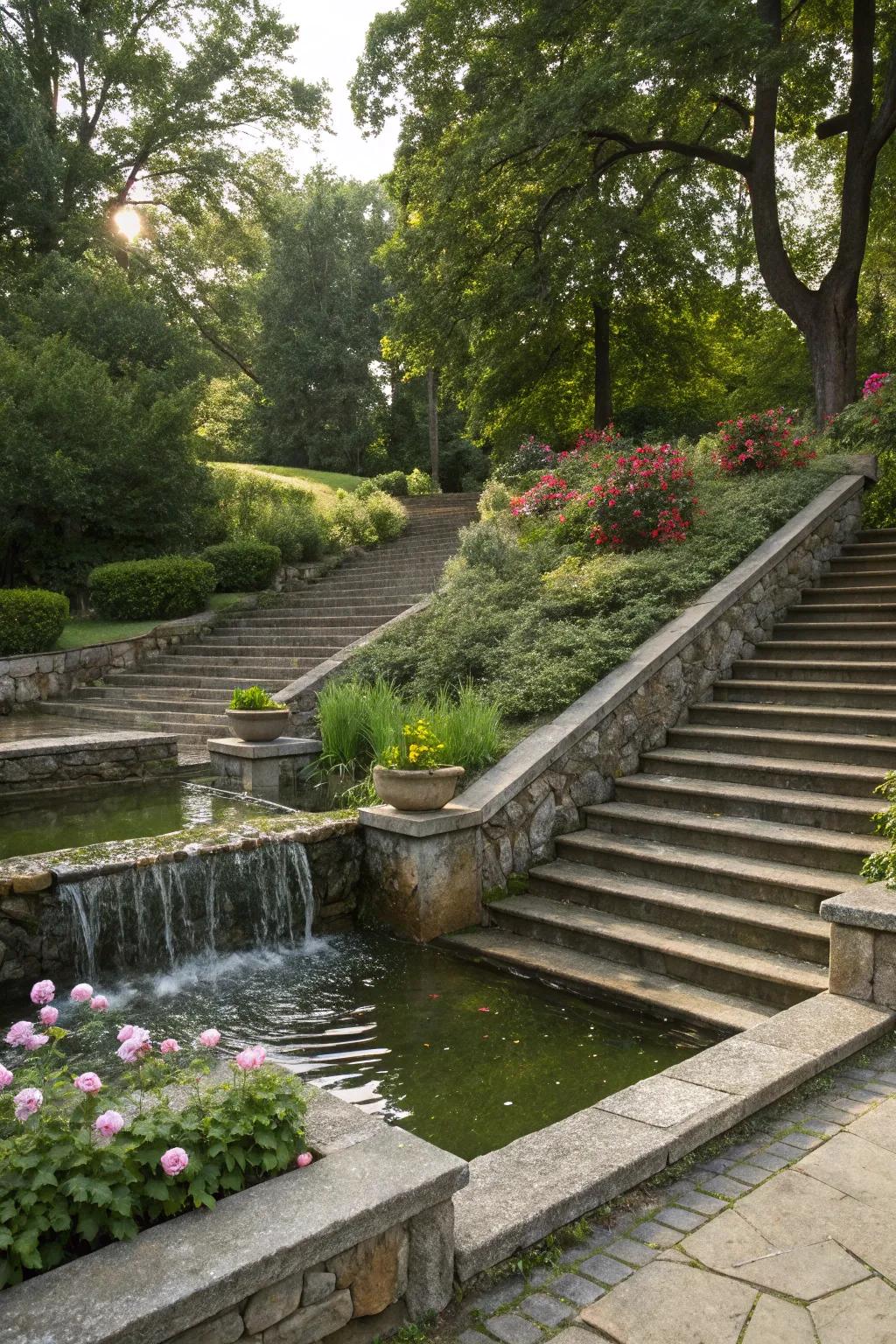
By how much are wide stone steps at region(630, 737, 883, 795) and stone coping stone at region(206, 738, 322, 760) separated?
10.5 ft

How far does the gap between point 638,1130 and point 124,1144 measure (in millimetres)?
1655

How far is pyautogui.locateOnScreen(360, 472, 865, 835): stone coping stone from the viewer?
5823 millimetres

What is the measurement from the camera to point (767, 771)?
627 centimetres

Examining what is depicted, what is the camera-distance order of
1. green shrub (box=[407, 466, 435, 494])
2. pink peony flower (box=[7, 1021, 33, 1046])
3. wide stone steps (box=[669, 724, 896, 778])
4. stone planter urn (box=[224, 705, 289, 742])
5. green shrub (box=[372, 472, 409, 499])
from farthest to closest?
green shrub (box=[407, 466, 435, 494]) → green shrub (box=[372, 472, 409, 499]) → stone planter urn (box=[224, 705, 289, 742]) → wide stone steps (box=[669, 724, 896, 778]) → pink peony flower (box=[7, 1021, 33, 1046])

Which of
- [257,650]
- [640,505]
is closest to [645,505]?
[640,505]

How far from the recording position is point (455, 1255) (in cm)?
234

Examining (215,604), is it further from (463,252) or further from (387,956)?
(387,956)

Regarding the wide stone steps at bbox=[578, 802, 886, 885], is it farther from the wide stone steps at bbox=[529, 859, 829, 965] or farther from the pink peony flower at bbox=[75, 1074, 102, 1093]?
the pink peony flower at bbox=[75, 1074, 102, 1093]

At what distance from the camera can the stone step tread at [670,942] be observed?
175 inches

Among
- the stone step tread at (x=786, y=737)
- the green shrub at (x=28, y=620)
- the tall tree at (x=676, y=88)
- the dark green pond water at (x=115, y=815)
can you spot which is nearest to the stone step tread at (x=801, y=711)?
the stone step tread at (x=786, y=737)

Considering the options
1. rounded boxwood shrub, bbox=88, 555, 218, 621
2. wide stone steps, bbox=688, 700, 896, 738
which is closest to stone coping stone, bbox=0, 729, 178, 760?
wide stone steps, bbox=688, 700, 896, 738

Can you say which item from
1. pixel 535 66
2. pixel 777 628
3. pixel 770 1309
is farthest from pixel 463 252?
pixel 770 1309

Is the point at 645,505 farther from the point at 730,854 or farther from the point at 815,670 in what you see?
the point at 730,854

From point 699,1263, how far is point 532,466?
1705 centimetres
